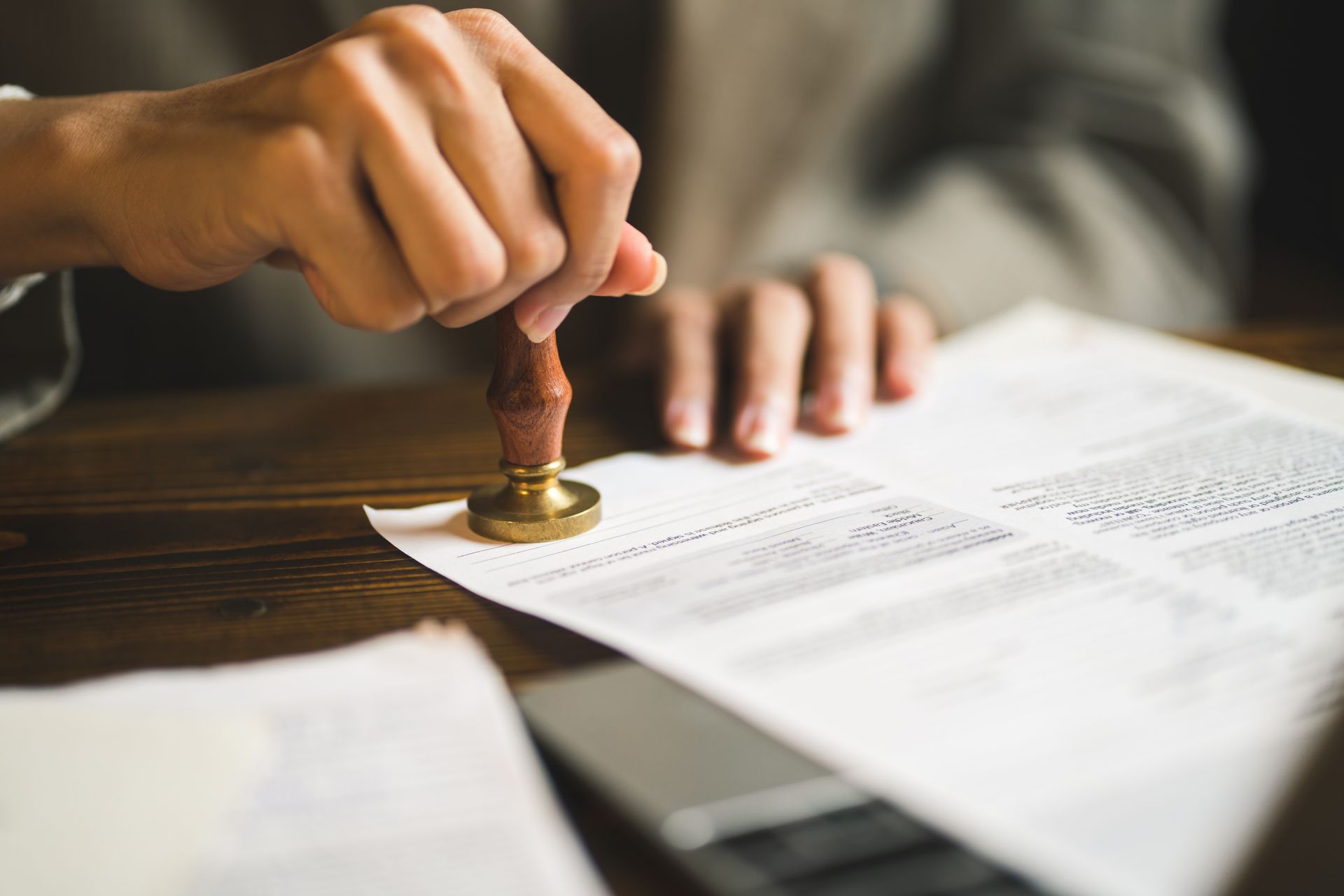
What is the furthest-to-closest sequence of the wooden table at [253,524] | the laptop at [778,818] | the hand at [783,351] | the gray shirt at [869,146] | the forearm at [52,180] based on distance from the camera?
the gray shirt at [869,146], the hand at [783,351], the forearm at [52,180], the wooden table at [253,524], the laptop at [778,818]

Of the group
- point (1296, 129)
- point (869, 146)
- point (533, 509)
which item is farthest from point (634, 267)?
point (1296, 129)

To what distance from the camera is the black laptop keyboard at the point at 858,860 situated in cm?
22

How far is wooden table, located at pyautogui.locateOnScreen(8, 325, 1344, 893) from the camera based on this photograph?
0.33 metres

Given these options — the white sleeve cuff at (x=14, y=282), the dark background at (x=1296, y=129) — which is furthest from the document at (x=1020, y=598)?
the dark background at (x=1296, y=129)

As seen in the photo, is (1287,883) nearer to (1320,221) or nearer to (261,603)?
(261,603)

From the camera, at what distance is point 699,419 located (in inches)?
21.4

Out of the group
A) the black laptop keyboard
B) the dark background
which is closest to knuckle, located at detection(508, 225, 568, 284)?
the black laptop keyboard

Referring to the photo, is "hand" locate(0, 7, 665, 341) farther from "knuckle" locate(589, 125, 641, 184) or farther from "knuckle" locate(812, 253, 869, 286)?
"knuckle" locate(812, 253, 869, 286)

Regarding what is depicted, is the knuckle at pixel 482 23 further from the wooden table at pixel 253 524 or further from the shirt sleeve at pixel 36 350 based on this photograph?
the shirt sleeve at pixel 36 350

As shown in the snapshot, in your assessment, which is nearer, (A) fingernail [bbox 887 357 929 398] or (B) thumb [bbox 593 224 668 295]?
(B) thumb [bbox 593 224 668 295]

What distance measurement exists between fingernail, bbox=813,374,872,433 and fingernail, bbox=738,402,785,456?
0.04 m

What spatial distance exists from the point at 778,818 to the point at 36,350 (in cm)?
56

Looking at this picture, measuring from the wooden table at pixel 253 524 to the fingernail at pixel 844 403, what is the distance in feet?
0.34

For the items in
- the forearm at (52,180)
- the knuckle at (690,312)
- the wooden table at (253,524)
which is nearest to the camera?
the wooden table at (253,524)
